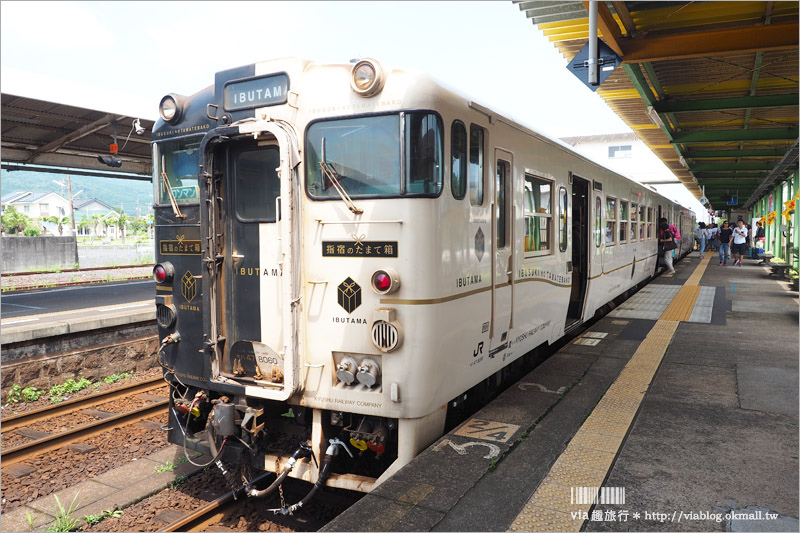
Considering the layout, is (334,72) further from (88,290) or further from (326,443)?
(88,290)

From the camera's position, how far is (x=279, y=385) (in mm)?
4105

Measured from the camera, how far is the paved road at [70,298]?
1110 cm

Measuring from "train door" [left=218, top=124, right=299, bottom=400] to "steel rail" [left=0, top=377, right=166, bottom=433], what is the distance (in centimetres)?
352

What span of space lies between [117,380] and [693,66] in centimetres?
986

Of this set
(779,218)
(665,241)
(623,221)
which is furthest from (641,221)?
(779,218)

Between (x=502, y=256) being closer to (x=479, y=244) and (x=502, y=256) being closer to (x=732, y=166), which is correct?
(x=479, y=244)

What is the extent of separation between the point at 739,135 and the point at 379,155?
40.8 ft

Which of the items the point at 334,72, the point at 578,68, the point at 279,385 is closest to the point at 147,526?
the point at 279,385

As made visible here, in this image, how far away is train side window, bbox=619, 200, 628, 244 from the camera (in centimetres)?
1077

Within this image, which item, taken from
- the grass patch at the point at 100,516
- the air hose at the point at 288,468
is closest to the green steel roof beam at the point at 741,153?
the air hose at the point at 288,468

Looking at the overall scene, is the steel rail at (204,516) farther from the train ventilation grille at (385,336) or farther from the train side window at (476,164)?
the train side window at (476,164)

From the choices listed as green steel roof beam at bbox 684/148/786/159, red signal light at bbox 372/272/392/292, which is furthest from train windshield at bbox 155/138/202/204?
green steel roof beam at bbox 684/148/786/159

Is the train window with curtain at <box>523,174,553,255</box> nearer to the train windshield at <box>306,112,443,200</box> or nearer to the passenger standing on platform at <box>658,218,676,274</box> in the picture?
the train windshield at <box>306,112,443,200</box>

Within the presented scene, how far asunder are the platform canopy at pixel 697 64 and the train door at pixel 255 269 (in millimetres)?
3861
